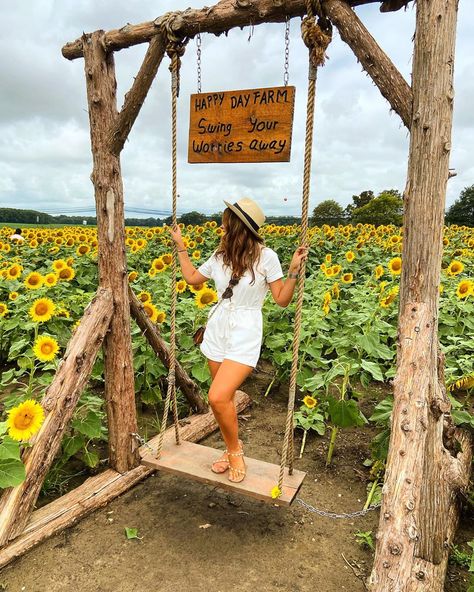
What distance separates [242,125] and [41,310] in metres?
2.22

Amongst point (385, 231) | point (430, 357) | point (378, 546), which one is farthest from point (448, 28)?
point (385, 231)

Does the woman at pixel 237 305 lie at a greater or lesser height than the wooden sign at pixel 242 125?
lesser

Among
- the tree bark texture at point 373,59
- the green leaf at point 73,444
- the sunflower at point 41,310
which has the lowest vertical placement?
the green leaf at point 73,444

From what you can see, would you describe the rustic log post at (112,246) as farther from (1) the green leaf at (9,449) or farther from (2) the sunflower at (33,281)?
(2) the sunflower at (33,281)

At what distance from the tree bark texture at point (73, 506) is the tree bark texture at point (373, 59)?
9.27 ft

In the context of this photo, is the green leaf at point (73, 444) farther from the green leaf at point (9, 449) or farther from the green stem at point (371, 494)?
the green stem at point (371, 494)

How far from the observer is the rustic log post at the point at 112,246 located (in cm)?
333

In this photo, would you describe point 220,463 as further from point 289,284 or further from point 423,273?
point 423,273

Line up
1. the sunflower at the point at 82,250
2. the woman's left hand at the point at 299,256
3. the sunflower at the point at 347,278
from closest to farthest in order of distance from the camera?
the woman's left hand at the point at 299,256 < the sunflower at the point at 347,278 < the sunflower at the point at 82,250

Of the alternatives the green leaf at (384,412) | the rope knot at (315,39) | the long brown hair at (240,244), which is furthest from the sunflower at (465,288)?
the rope knot at (315,39)

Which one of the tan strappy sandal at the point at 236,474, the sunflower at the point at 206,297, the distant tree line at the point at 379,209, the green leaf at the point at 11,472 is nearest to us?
the green leaf at the point at 11,472

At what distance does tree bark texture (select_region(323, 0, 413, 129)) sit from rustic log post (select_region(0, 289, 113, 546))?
208 cm

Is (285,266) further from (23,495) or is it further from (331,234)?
(23,495)

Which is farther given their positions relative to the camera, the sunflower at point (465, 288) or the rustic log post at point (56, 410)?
the sunflower at point (465, 288)
